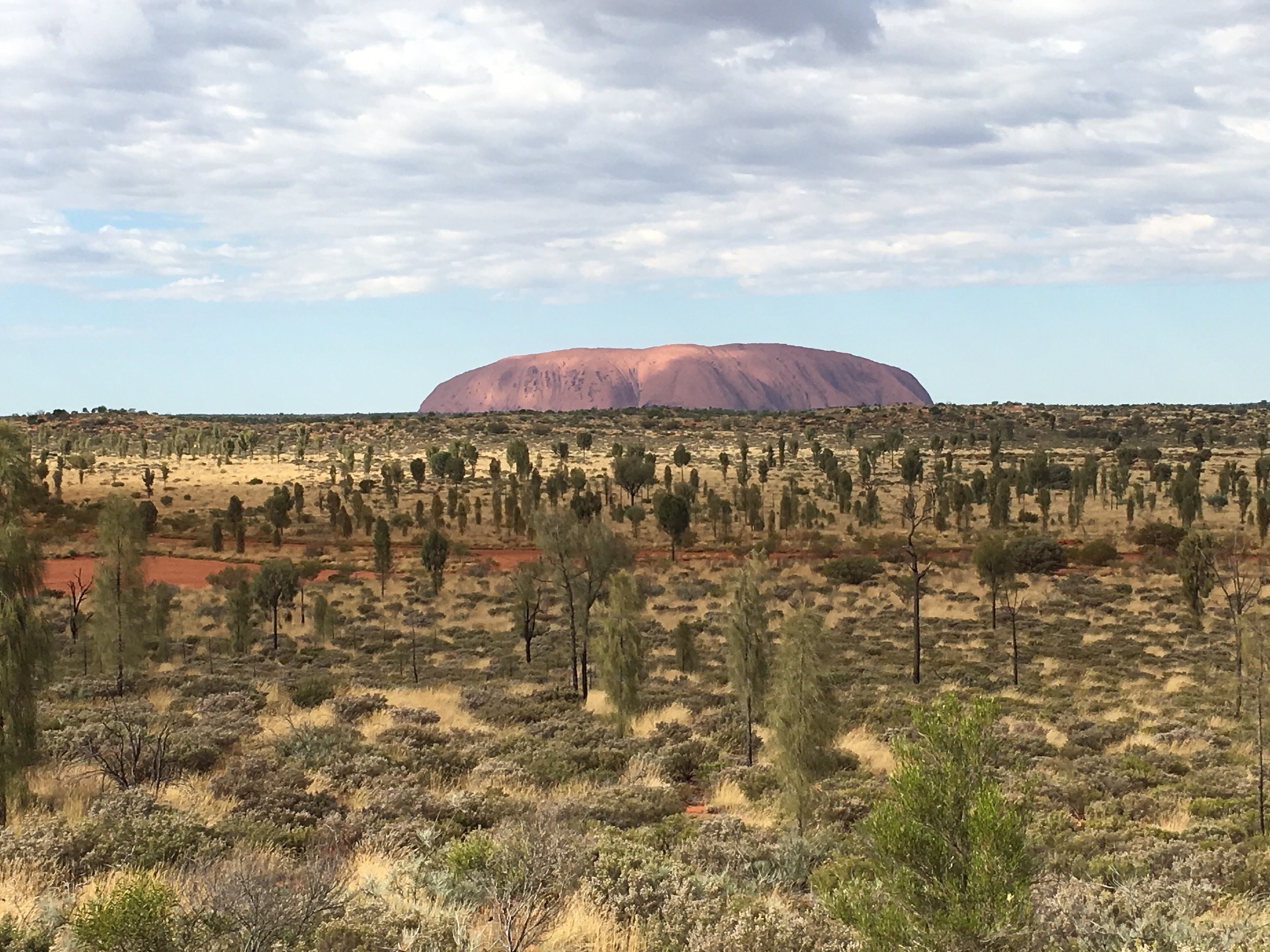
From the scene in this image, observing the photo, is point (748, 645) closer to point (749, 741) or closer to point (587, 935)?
point (749, 741)

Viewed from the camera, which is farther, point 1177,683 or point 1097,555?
point 1097,555

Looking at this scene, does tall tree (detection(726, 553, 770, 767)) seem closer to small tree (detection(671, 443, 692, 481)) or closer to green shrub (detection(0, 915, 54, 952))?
green shrub (detection(0, 915, 54, 952))

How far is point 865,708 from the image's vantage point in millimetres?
20656

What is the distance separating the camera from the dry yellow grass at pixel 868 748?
648 inches

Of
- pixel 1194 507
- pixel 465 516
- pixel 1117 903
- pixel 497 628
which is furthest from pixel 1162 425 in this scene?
pixel 1117 903

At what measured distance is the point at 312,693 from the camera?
67.1ft

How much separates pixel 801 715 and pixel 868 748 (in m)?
5.76

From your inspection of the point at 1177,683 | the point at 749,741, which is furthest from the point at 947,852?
the point at 1177,683

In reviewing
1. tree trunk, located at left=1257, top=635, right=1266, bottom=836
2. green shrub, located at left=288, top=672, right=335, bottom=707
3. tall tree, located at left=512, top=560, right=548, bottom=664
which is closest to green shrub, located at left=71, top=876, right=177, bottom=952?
tree trunk, located at left=1257, top=635, right=1266, bottom=836

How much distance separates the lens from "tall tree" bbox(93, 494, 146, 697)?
67.4 feet

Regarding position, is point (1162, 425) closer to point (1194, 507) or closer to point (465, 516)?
point (1194, 507)

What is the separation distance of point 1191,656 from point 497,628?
21.9m

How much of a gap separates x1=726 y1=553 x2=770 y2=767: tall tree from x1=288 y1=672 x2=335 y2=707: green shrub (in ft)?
29.5

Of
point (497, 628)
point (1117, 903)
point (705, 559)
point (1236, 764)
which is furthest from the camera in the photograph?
point (705, 559)
